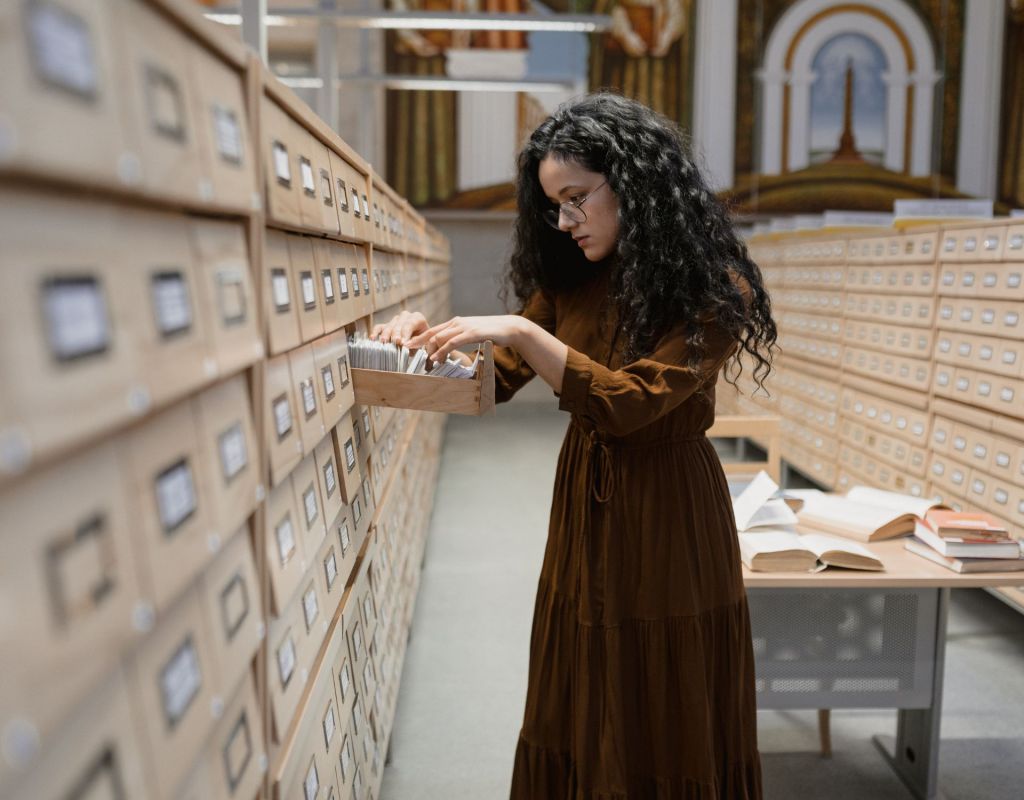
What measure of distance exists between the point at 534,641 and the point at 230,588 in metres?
1.19

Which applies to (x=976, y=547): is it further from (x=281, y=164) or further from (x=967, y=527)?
(x=281, y=164)

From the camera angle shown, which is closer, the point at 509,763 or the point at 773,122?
the point at 509,763

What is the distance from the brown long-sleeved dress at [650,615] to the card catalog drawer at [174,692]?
1.11 meters

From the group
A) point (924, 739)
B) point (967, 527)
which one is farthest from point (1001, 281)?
point (924, 739)

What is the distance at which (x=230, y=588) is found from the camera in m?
1.09

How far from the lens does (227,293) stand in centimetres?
108

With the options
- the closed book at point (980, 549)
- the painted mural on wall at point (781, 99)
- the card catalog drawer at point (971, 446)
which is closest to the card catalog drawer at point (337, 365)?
the closed book at point (980, 549)

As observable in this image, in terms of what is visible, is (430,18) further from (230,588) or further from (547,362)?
(230,588)

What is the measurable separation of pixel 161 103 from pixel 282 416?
1.87ft

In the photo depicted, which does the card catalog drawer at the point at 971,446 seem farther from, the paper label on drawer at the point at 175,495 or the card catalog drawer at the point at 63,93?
the card catalog drawer at the point at 63,93

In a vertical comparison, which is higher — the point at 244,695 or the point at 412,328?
the point at 412,328

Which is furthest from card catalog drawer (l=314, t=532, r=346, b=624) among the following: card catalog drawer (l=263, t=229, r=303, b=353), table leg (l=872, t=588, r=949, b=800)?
table leg (l=872, t=588, r=949, b=800)

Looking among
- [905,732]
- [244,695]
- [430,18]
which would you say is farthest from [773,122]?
[244,695]

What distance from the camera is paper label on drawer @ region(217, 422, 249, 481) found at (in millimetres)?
1059
